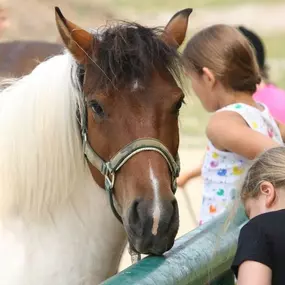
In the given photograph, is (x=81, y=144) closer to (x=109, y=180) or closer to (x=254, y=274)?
(x=109, y=180)

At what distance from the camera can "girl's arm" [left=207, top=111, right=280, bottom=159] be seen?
2.75 metres

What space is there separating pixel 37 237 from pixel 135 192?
1.36ft

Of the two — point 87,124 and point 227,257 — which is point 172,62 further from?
point 227,257

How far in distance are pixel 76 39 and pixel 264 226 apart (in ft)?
3.01

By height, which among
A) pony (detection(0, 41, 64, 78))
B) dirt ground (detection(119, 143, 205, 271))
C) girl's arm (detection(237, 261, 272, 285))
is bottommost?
dirt ground (detection(119, 143, 205, 271))

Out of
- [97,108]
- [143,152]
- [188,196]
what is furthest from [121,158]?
[188,196]

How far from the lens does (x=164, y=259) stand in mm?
1897

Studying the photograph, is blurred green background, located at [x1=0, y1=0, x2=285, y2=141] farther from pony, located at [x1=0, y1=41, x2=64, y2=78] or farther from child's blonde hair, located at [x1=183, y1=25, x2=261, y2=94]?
child's blonde hair, located at [x1=183, y1=25, x2=261, y2=94]

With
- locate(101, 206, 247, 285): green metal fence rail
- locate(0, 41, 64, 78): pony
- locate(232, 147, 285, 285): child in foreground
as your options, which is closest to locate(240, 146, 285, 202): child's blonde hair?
locate(232, 147, 285, 285): child in foreground

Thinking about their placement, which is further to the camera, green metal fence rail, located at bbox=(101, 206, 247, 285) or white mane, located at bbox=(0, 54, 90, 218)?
white mane, located at bbox=(0, 54, 90, 218)

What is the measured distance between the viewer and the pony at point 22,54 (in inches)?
165

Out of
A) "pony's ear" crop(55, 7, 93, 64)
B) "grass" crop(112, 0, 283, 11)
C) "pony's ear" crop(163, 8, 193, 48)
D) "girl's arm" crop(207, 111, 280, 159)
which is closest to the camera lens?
"pony's ear" crop(55, 7, 93, 64)

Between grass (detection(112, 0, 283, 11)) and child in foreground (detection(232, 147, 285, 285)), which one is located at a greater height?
child in foreground (detection(232, 147, 285, 285))

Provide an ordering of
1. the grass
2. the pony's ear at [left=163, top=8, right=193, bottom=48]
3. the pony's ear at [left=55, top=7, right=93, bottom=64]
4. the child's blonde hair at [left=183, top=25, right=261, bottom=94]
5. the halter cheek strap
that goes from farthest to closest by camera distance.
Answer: the grass
the child's blonde hair at [left=183, top=25, right=261, bottom=94]
the pony's ear at [left=163, top=8, right=193, bottom=48]
the pony's ear at [left=55, top=7, right=93, bottom=64]
the halter cheek strap
